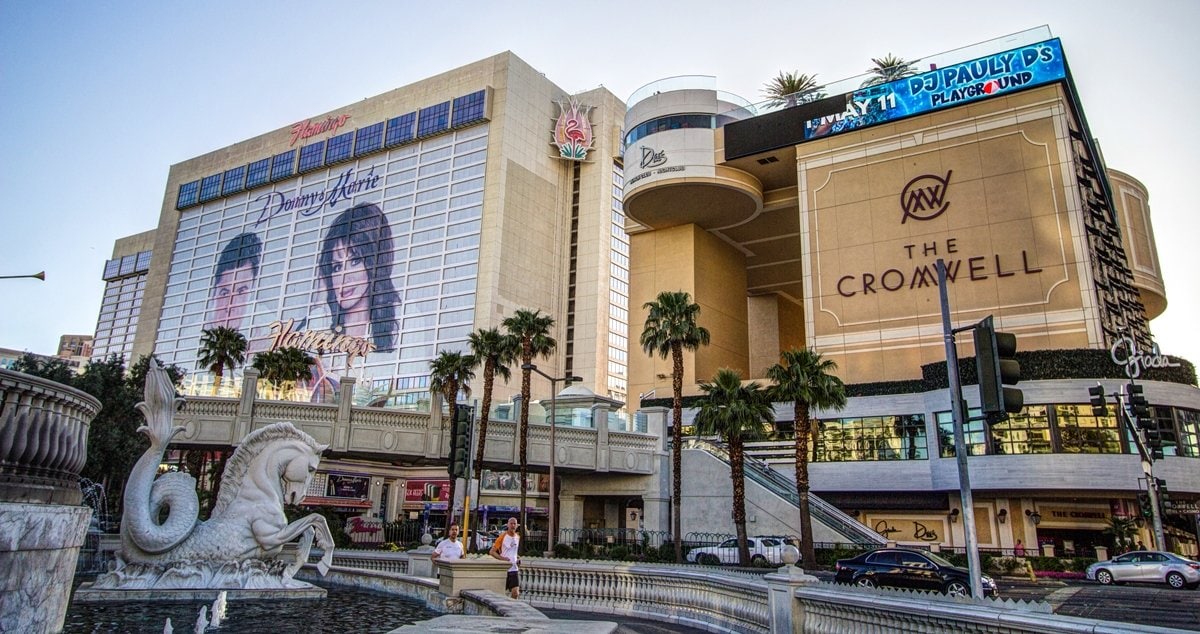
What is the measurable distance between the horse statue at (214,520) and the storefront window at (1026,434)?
114 ft

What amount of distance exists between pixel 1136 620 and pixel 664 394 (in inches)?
1745

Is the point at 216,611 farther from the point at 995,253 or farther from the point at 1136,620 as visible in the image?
the point at 995,253

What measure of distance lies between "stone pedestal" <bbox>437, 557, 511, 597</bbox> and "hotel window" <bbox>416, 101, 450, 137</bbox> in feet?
345

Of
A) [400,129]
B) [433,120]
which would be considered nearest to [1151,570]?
[433,120]

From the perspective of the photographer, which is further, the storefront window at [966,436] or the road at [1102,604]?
the storefront window at [966,436]

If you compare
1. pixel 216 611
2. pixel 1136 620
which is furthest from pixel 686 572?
pixel 1136 620

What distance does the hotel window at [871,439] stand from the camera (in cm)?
4366

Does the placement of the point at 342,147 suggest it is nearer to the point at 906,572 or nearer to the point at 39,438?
the point at 906,572

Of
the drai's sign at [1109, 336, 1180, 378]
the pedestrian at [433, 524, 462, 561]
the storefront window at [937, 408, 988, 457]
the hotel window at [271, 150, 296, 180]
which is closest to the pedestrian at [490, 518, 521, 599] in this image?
the pedestrian at [433, 524, 462, 561]

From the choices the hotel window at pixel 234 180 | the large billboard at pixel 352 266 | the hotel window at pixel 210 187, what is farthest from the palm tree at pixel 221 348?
the hotel window at pixel 210 187

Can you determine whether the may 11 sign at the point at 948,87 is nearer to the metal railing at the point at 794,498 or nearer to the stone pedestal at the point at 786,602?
the metal railing at the point at 794,498

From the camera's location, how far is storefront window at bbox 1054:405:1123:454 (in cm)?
3634

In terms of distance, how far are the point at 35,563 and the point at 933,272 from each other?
50.7 metres

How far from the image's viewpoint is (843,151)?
5425 cm
